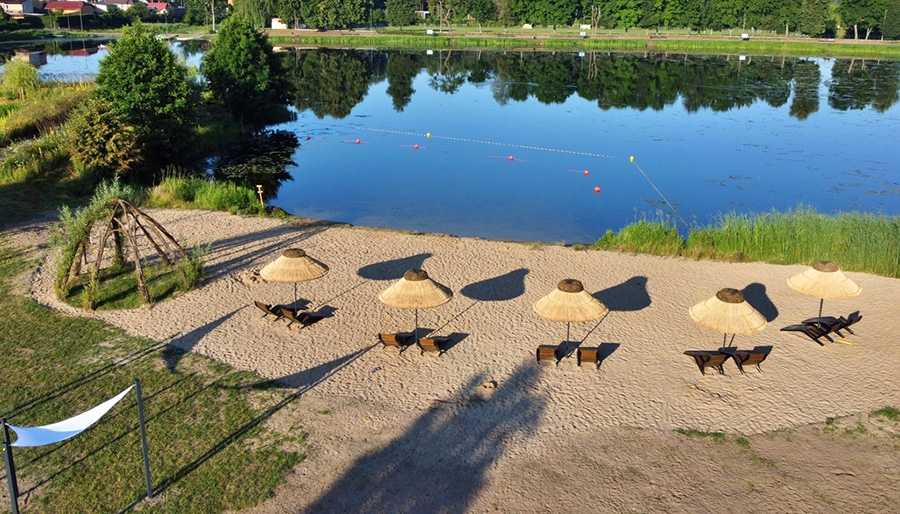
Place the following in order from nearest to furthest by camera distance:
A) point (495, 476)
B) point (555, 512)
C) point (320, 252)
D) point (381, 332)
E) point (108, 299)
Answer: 1. point (555, 512)
2. point (495, 476)
3. point (381, 332)
4. point (108, 299)
5. point (320, 252)

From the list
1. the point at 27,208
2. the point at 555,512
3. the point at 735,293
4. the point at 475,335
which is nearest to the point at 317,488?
the point at 555,512

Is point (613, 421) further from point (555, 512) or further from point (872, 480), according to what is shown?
point (872, 480)

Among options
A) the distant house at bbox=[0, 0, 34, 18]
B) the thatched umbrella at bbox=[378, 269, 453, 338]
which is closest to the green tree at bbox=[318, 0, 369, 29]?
the distant house at bbox=[0, 0, 34, 18]

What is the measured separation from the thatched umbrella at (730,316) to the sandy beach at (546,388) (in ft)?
3.63

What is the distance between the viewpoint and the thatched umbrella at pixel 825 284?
1445cm

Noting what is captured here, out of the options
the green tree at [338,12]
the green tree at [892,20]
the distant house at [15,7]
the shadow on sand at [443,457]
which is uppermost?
the distant house at [15,7]

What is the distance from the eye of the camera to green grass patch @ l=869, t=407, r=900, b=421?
12180mm

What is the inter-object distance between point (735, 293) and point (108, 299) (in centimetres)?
1322

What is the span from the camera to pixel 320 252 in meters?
19.7

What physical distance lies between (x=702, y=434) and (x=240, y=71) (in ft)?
113

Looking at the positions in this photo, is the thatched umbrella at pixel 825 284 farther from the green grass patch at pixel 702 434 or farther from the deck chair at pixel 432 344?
the deck chair at pixel 432 344

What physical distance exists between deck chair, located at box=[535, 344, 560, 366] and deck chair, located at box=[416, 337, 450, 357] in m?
1.80

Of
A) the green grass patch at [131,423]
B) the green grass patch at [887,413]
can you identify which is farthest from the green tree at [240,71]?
the green grass patch at [887,413]

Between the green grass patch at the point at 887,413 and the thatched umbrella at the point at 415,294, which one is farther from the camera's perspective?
the thatched umbrella at the point at 415,294
